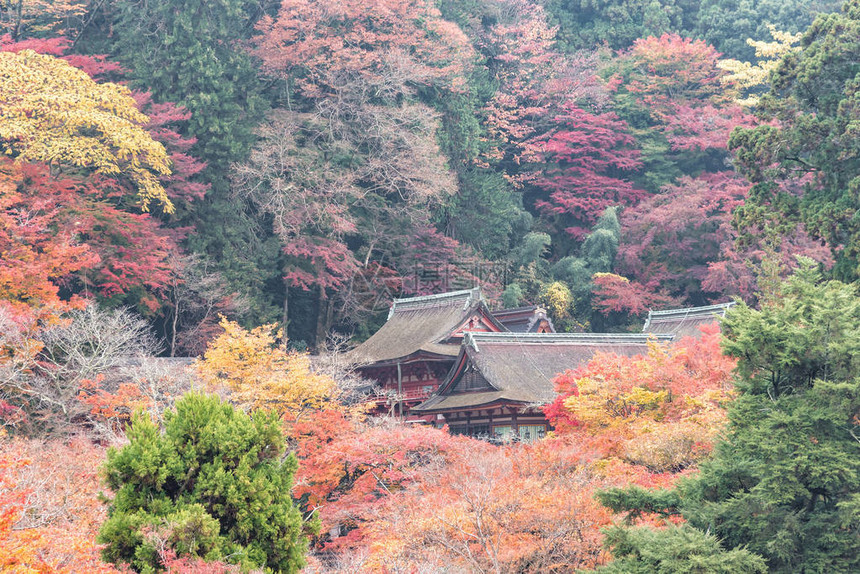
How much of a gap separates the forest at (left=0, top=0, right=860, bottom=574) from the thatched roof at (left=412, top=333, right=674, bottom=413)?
8.03ft

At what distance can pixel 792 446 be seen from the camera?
10359 mm

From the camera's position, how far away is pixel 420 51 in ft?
113

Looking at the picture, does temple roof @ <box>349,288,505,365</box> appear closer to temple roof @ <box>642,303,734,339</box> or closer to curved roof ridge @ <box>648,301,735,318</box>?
temple roof @ <box>642,303,734,339</box>

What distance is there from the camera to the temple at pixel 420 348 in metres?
26.7

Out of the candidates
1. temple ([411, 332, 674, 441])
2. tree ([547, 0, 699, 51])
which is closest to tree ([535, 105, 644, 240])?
tree ([547, 0, 699, 51])

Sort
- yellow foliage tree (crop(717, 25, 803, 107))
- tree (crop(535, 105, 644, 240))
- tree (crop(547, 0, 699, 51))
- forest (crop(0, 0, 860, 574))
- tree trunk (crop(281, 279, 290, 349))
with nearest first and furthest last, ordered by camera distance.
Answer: forest (crop(0, 0, 860, 574))
tree trunk (crop(281, 279, 290, 349))
yellow foliage tree (crop(717, 25, 803, 107))
tree (crop(535, 105, 644, 240))
tree (crop(547, 0, 699, 51))

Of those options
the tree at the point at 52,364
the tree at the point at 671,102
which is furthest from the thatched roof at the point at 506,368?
the tree at the point at 671,102

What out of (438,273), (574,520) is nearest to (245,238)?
(438,273)

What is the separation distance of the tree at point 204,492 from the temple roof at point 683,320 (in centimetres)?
1999

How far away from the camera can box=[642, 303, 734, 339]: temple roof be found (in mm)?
28812

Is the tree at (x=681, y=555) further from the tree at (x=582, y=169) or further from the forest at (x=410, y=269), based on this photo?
the tree at (x=582, y=169)

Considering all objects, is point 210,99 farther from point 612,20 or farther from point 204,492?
point 612,20

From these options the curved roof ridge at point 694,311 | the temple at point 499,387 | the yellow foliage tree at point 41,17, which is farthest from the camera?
the yellow foliage tree at point 41,17

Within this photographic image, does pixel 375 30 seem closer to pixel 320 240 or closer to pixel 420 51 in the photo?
pixel 420 51
